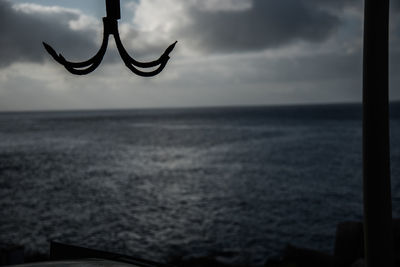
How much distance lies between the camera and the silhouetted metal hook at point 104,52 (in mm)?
1787

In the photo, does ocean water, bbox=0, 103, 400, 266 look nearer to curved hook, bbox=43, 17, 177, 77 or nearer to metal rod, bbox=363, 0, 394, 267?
metal rod, bbox=363, 0, 394, 267

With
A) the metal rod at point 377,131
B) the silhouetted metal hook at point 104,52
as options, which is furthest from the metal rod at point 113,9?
the metal rod at point 377,131

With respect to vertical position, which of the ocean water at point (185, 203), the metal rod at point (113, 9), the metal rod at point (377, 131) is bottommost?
the ocean water at point (185, 203)

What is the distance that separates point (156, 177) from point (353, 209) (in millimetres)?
21172

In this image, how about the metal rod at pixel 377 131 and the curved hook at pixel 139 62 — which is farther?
the metal rod at pixel 377 131

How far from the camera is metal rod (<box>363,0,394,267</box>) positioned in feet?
6.73

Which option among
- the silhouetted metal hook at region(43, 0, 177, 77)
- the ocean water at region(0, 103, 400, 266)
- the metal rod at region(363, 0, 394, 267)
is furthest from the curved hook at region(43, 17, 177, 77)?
the ocean water at region(0, 103, 400, 266)

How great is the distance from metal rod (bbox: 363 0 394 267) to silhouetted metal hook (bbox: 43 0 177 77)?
3.86 feet

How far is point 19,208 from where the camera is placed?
27219mm

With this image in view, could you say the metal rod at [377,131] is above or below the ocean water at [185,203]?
above

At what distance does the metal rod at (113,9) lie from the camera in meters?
1.95

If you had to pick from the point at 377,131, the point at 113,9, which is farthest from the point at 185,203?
the point at 113,9

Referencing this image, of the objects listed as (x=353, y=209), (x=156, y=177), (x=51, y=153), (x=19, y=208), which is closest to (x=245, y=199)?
(x=353, y=209)

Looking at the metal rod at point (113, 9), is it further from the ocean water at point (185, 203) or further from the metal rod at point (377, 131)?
the ocean water at point (185, 203)
